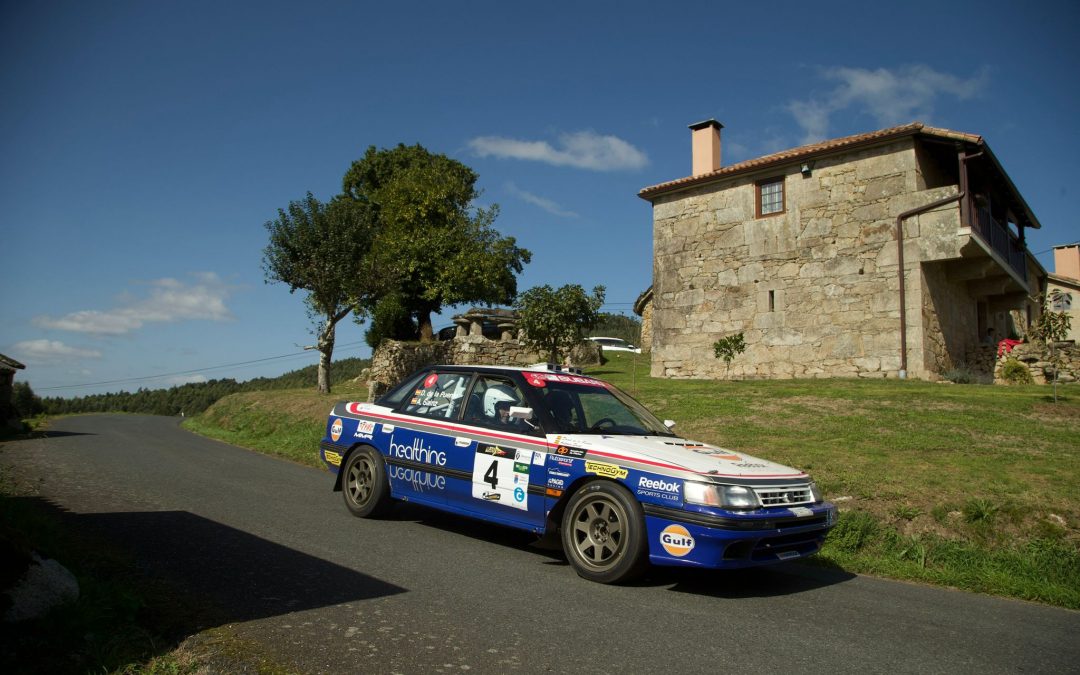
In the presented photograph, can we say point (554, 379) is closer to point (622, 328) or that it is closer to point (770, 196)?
point (770, 196)

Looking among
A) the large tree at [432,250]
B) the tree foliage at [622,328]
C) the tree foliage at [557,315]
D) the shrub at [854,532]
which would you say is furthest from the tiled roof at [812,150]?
the tree foliage at [622,328]

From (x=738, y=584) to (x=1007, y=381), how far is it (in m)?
16.4

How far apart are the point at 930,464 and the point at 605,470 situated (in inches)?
200

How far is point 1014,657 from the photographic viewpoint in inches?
154

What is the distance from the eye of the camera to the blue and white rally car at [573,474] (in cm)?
483

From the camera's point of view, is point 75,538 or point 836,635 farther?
point 75,538

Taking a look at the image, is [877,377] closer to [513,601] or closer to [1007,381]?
[1007,381]

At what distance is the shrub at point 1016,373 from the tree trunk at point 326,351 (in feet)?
65.0

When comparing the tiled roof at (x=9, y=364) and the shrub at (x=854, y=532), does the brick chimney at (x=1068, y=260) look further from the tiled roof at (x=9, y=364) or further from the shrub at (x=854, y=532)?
the tiled roof at (x=9, y=364)

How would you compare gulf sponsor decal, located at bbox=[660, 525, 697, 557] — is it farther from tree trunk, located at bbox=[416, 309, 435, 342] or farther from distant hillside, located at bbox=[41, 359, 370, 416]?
distant hillside, located at bbox=[41, 359, 370, 416]

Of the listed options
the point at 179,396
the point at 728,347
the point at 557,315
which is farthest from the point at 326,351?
the point at 179,396

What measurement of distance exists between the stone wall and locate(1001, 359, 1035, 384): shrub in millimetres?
1715

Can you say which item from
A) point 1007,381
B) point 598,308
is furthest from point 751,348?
point 1007,381

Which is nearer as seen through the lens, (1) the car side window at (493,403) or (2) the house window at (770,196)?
(1) the car side window at (493,403)
